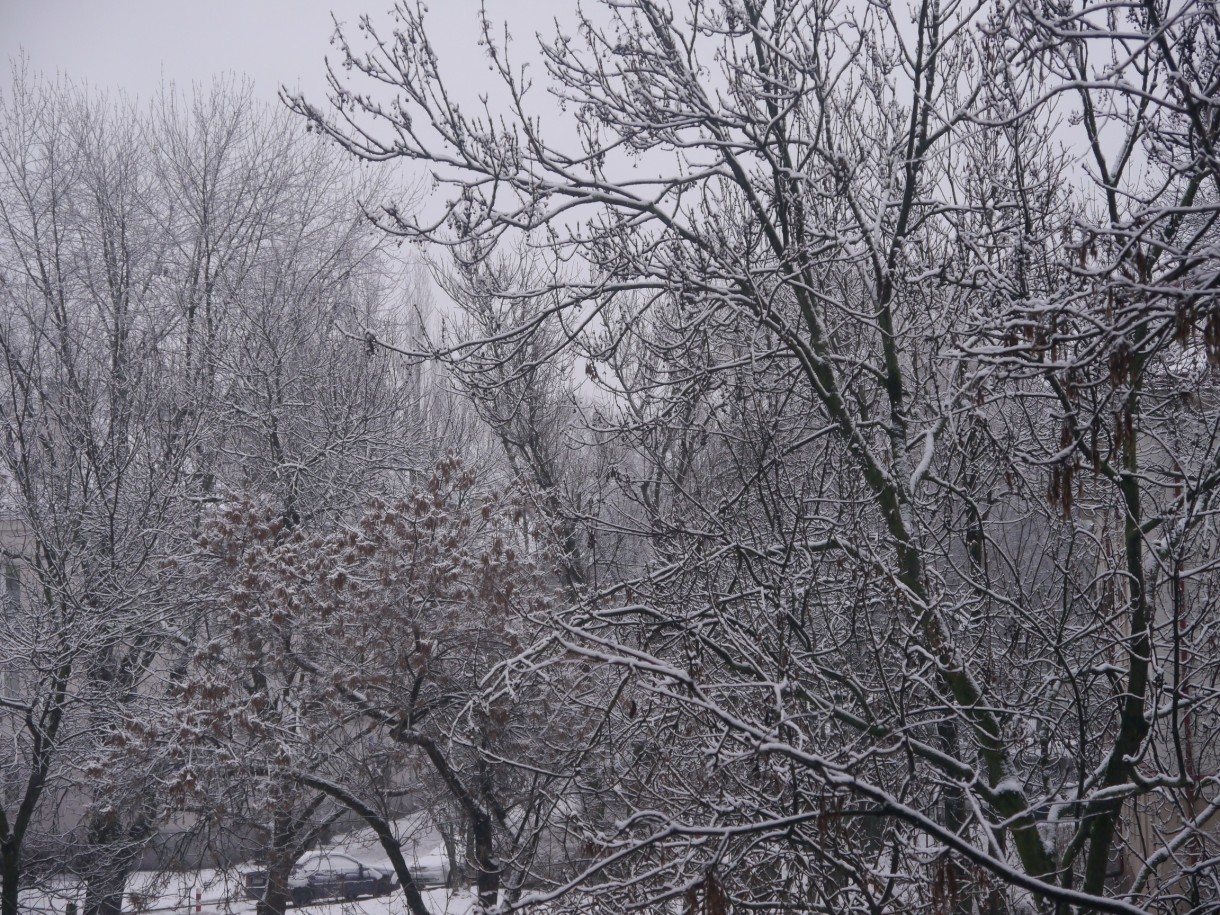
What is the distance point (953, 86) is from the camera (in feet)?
23.3

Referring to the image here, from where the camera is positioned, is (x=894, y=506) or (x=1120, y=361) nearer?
(x=1120, y=361)

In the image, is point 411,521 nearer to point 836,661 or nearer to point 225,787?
point 225,787

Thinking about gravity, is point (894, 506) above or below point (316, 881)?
above

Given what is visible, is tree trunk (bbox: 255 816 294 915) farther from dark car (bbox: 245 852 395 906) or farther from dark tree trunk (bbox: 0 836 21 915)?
dark tree trunk (bbox: 0 836 21 915)

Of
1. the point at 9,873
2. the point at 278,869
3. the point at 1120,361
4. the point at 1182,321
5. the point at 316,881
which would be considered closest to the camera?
the point at 1182,321

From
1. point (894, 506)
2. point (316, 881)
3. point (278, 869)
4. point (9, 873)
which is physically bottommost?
point (316, 881)


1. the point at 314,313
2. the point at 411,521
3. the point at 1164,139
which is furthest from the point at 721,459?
the point at 314,313

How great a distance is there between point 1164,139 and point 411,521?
7657 millimetres

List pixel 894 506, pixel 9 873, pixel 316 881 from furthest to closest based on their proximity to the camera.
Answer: pixel 316 881 → pixel 9 873 → pixel 894 506

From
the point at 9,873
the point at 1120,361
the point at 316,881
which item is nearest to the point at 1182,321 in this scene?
the point at 1120,361

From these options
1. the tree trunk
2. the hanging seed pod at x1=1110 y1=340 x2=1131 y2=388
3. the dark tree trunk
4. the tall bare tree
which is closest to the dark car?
the tree trunk

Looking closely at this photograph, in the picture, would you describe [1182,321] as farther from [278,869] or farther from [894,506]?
[278,869]

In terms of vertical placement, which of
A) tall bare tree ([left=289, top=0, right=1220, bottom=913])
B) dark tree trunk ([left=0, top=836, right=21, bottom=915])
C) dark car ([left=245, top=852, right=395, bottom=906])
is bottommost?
dark car ([left=245, top=852, right=395, bottom=906])

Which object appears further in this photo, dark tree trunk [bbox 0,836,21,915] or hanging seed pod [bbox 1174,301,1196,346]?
dark tree trunk [bbox 0,836,21,915]
